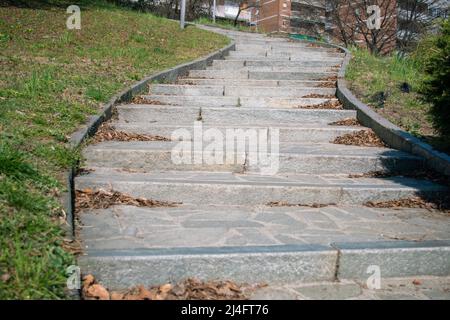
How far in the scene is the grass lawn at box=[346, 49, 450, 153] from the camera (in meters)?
5.80

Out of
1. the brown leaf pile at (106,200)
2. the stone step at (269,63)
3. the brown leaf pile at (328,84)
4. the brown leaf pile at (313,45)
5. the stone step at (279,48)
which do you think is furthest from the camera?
the brown leaf pile at (313,45)

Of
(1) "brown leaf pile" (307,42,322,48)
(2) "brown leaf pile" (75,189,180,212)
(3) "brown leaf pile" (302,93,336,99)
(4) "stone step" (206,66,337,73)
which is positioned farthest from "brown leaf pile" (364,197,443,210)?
(1) "brown leaf pile" (307,42,322,48)

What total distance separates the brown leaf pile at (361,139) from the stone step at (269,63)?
4248 mm

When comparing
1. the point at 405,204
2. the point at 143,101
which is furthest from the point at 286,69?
the point at 405,204

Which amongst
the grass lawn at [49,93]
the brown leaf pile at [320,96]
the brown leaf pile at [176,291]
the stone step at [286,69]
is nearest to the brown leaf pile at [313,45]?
the grass lawn at [49,93]

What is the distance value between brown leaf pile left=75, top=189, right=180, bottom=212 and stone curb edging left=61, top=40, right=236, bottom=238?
0.31 ft

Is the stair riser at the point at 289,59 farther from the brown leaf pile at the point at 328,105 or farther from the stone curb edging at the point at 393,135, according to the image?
the brown leaf pile at the point at 328,105

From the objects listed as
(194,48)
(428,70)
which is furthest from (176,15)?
(428,70)

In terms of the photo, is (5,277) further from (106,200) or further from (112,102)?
(112,102)

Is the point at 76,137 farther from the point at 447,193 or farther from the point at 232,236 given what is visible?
the point at 447,193

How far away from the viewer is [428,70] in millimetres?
4281

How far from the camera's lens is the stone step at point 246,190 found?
396 centimetres

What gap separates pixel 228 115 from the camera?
6445 millimetres

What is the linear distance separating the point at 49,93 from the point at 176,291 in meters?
4.45
